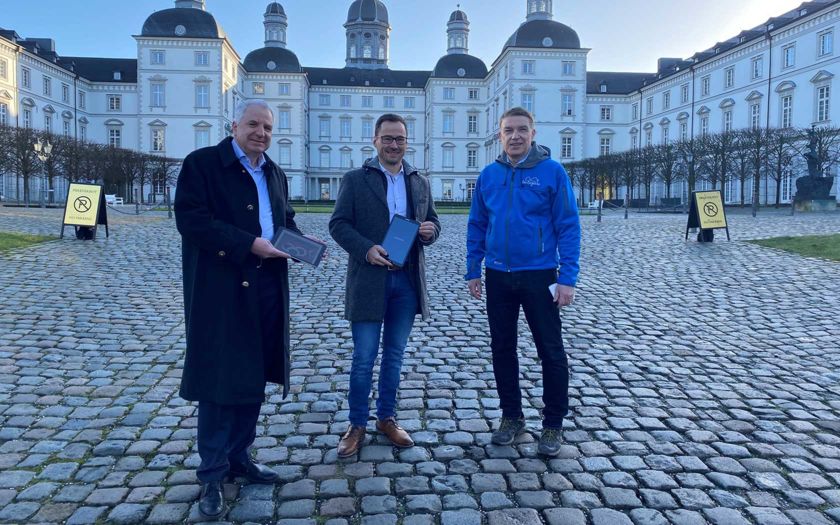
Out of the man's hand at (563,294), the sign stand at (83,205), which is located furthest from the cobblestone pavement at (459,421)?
the sign stand at (83,205)

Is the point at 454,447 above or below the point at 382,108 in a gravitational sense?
below

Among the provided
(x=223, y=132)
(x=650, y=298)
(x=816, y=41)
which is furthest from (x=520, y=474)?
(x=223, y=132)

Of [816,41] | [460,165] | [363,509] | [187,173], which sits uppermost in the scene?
[816,41]

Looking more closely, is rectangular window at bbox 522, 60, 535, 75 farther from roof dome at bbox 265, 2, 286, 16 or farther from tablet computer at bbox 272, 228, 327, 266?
tablet computer at bbox 272, 228, 327, 266

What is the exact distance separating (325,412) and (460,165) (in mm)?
79139

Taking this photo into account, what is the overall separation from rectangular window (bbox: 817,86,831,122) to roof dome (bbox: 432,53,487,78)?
1697 inches

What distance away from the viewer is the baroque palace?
5134 cm

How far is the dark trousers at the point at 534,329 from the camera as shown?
4406mm

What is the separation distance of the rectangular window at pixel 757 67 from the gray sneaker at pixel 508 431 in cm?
5528

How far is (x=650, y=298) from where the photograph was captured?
33.4 ft

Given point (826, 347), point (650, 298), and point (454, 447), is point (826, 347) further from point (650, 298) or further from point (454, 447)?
point (454, 447)

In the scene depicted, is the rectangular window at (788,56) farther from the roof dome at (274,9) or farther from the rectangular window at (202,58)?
the roof dome at (274,9)

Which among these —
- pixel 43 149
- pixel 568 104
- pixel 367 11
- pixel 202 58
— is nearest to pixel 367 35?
pixel 367 11

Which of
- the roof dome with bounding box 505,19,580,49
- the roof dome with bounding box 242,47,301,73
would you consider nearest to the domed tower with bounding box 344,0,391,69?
the roof dome with bounding box 242,47,301,73
